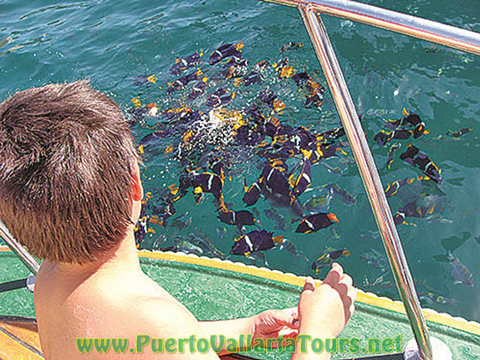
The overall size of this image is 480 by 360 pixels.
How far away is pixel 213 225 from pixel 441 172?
1.58 meters

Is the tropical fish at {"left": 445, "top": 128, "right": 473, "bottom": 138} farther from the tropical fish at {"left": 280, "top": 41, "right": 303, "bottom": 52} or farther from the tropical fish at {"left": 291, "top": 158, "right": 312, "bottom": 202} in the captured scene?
the tropical fish at {"left": 280, "top": 41, "right": 303, "bottom": 52}

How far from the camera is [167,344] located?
1088 millimetres

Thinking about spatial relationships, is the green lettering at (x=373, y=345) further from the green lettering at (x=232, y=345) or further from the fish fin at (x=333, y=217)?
the fish fin at (x=333, y=217)

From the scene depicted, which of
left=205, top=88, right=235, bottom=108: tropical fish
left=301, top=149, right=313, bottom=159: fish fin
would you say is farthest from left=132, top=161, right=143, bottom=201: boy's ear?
left=205, top=88, right=235, bottom=108: tropical fish

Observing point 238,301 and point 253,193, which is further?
point 253,193

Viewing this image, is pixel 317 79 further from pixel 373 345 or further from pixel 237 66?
pixel 373 345

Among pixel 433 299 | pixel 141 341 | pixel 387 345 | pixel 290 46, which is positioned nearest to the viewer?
pixel 141 341

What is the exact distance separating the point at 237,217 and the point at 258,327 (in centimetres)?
174

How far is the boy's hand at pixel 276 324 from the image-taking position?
5.07 feet

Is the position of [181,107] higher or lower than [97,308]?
lower

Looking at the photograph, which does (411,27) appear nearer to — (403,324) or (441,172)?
(403,324)

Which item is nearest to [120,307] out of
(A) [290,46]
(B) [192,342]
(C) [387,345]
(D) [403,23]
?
(B) [192,342]

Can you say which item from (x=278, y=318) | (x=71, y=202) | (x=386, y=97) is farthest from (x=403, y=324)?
(x=386, y=97)

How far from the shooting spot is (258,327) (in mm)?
1588
